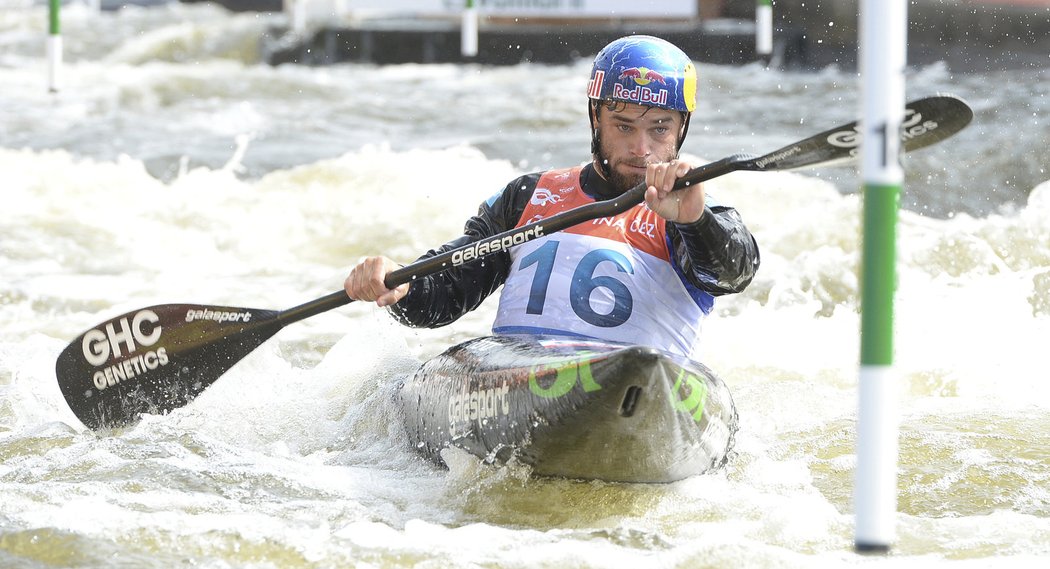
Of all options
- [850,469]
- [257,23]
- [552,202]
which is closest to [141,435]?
[552,202]

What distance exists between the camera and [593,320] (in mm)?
3602

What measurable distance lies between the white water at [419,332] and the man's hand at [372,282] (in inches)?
19.4

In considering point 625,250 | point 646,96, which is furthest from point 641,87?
point 625,250

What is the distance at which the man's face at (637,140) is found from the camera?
375cm

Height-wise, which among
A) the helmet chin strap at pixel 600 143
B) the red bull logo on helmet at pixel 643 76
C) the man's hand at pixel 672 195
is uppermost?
the red bull logo on helmet at pixel 643 76

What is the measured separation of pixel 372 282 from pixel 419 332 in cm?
218

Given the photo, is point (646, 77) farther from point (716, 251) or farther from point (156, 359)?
point (156, 359)

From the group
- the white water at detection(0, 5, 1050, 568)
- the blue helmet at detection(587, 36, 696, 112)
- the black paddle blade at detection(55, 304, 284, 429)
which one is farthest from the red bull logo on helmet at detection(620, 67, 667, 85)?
the black paddle blade at detection(55, 304, 284, 429)

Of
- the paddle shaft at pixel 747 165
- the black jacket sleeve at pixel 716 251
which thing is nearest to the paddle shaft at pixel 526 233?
the paddle shaft at pixel 747 165

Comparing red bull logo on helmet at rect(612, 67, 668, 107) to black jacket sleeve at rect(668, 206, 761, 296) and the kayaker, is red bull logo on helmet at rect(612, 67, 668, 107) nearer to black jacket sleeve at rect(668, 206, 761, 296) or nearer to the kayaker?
the kayaker

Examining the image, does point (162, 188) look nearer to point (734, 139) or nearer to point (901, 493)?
point (734, 139)

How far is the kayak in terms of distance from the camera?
3.03m

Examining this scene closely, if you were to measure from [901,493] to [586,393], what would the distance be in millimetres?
1161

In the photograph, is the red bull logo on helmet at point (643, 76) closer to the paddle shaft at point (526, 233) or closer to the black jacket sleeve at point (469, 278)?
the paddle shaft at point (526, 233)
